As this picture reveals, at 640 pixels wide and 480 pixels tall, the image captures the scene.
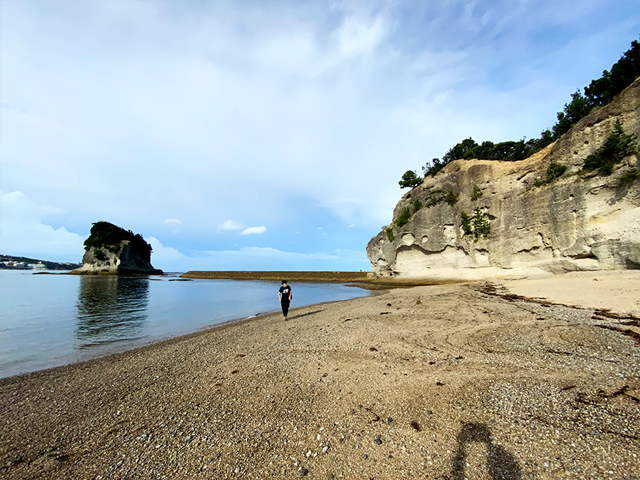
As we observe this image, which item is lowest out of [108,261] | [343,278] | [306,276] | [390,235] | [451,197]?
[343,278]

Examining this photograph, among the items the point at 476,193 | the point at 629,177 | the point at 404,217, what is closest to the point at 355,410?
the point at 629,177

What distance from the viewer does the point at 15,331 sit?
14.8 metres

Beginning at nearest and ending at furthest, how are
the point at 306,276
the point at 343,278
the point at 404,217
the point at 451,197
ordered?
the point at 451,197, the point at 404,217, the point at 343,278, the point at 306,276

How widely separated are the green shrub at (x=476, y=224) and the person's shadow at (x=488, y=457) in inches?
1312

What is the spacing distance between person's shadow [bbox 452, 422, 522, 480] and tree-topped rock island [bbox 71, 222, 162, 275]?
111m

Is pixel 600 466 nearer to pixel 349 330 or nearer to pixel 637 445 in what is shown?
pixel 637 445

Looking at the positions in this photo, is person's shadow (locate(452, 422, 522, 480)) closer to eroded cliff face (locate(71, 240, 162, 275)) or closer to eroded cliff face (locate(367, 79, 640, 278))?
eroded cliff face (locate(367, 79, 640, 278))

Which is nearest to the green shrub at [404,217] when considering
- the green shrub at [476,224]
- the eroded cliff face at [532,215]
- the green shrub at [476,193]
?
the eroded cliff face at [532,215]

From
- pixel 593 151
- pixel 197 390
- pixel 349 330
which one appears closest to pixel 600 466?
pixel 197 390

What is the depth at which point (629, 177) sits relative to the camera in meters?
20.0

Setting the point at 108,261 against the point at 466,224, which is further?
the point at 108,261

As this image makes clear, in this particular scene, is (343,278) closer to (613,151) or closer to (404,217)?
(404,217)

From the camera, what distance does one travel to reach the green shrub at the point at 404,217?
137 ft

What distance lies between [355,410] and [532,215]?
103 ft
